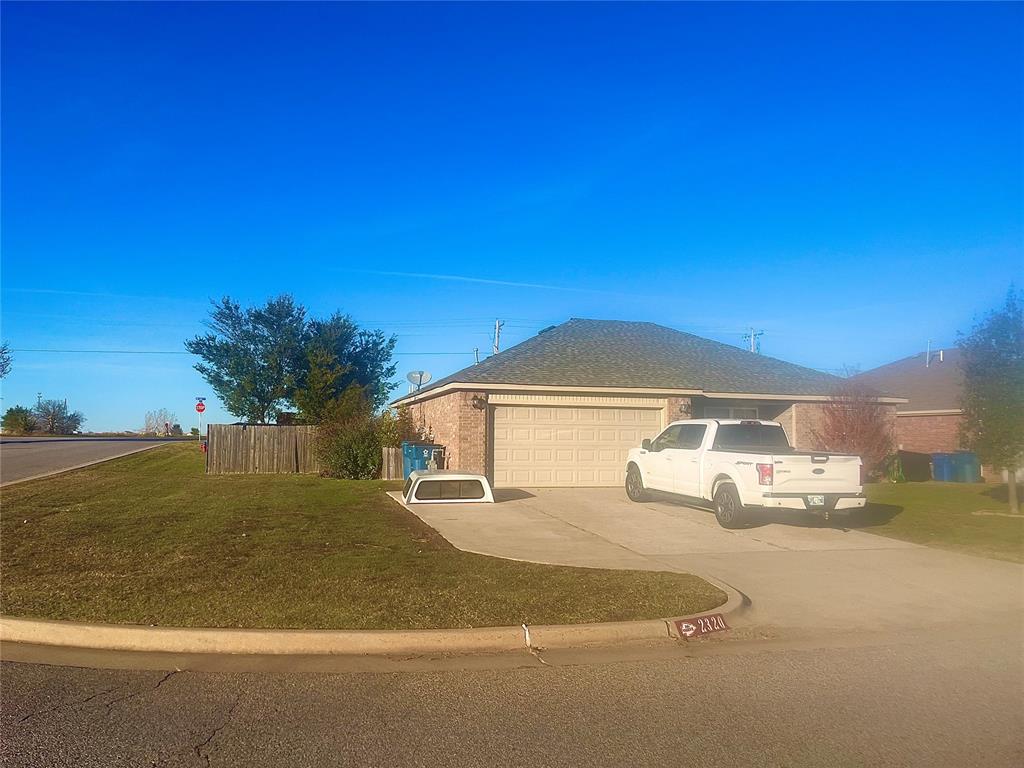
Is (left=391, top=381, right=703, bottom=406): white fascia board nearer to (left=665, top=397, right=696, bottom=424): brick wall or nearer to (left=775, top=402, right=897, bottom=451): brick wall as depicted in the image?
→ (left=665, top=397, right=696, bottom=424): brick wall

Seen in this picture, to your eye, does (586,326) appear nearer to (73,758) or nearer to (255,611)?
(255,611)

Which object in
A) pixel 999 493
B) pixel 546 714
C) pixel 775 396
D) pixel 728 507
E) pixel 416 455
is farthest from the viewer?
pixel 775 396

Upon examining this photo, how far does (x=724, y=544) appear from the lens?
37.9 ft

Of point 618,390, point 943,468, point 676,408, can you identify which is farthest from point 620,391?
point 943,468

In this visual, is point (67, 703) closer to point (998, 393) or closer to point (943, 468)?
point (998, 393)

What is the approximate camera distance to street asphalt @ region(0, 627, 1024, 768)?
4383 millimetres

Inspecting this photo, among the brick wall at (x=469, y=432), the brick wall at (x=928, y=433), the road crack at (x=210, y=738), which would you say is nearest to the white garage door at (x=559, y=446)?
the brick wall at (x=469, y=432)

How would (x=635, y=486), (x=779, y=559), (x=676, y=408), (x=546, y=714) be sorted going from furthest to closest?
1. (x=676, y=408)
2. (x=635, y=486)
3. (x=779, y=559)
4. (x=546, y=714)

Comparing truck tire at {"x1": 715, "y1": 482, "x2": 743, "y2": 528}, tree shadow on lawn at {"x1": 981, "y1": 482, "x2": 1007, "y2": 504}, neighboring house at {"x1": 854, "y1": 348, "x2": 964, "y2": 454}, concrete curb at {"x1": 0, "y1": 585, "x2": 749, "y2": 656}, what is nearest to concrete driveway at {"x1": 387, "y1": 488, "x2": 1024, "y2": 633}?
truck tire at {"x1": 715, "y1": 482, "x2": 743, "y2": 528}

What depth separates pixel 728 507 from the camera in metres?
13.1

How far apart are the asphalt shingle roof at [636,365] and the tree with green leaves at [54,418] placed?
72.9 metres

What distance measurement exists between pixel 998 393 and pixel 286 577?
14.0 meters

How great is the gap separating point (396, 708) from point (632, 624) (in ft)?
8.01

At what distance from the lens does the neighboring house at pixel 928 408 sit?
27.4 metres
